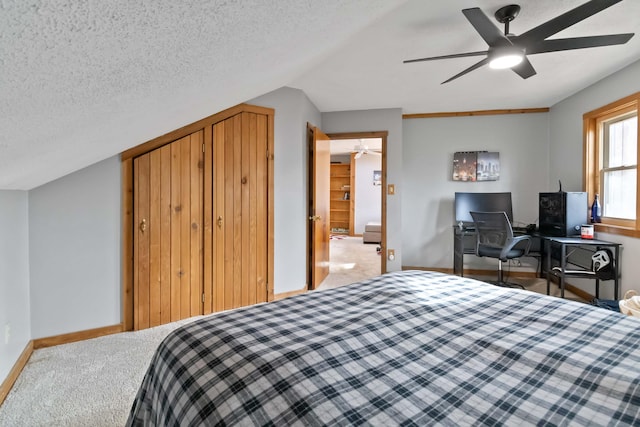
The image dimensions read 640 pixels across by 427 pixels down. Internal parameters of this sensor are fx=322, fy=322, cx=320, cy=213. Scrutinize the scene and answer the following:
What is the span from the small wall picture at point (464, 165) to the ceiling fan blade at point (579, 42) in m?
2.47

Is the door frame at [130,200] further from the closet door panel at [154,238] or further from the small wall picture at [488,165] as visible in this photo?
the small wall picture at [488,165]

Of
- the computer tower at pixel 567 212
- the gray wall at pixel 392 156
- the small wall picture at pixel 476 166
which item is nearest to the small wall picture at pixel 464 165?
the small wall picture at pixel 476 166

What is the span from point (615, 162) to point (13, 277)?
5259 millimetres

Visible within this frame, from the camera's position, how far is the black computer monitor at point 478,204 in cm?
437

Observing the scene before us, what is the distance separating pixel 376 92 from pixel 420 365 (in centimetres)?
339

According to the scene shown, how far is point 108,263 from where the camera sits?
2.56 meters

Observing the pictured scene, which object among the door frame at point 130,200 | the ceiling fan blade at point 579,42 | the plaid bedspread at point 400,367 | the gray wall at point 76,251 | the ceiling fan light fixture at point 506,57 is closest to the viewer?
the plaid bedspread at point 400,367

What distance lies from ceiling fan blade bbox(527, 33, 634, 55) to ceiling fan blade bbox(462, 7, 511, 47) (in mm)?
250

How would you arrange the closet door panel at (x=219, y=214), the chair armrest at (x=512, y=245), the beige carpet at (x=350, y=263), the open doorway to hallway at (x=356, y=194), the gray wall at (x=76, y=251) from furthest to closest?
1. the open doorway to hallway at (x=356, y=194)
2. the beige carpet at (x=350, y=263)
3. the chair armrest at (x=512, y=245)
4. the closet door panel at (x=219, y=214)
5. the gray wall at (x=76, y=251)

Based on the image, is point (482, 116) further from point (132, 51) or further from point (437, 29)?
point (132, 51)

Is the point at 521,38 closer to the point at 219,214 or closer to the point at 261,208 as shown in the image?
the point at 261,208

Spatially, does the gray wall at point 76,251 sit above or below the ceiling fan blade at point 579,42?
below

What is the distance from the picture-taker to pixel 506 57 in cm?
221

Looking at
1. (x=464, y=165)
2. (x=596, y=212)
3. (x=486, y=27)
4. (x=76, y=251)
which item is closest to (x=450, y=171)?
(x=464, y=165)
